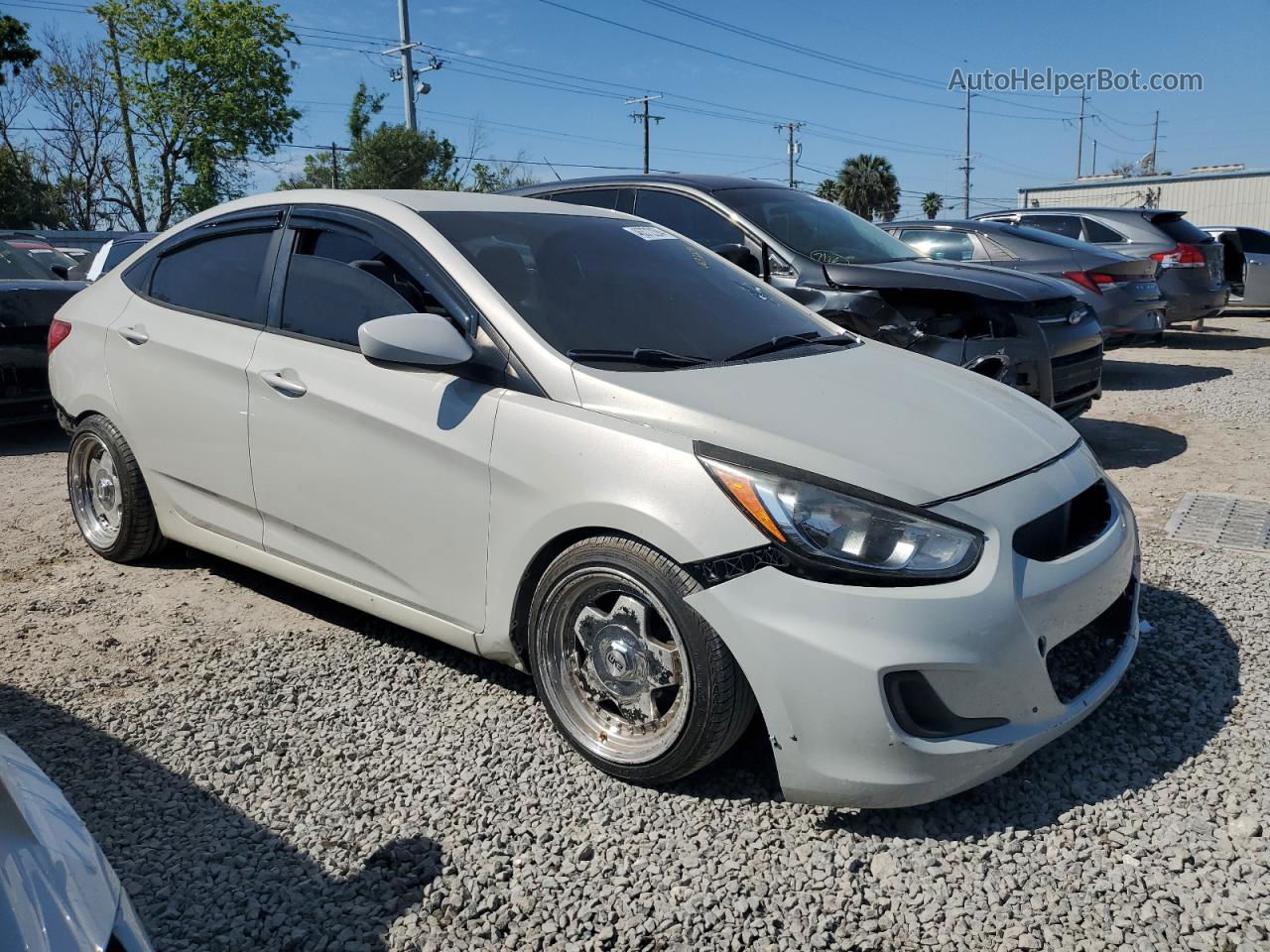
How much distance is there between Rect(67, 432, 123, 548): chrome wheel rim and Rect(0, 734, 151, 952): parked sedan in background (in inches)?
119

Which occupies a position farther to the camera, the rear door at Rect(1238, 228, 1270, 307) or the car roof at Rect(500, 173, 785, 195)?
the rear door at Rect(1238, 228, 1270, 307)

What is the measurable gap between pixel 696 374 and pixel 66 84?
1761 inches

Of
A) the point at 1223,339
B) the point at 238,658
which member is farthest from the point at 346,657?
the point at 1223,339

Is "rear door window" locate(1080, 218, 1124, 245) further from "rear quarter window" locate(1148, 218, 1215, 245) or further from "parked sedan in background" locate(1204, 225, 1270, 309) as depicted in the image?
"parked sedan in background" locate(1204, 225, 1270, 309)

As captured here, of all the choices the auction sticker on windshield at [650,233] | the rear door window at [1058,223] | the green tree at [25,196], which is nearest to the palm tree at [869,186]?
the green tree at [25,196]

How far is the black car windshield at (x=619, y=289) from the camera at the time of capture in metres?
3.20

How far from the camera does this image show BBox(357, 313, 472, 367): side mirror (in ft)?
9.82

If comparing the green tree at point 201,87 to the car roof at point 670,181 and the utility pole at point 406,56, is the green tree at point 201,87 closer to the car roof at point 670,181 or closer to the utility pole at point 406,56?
the utility pole at point 406,56

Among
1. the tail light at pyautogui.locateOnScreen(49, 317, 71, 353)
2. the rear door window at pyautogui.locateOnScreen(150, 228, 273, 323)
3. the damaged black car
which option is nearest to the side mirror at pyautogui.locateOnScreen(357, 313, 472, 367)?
the rear door window at pyautogui.locateOnScreen(150, 228, 273, 323)

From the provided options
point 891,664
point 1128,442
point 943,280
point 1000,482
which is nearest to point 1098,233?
point 1128,442

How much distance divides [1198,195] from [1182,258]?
30.7 metres

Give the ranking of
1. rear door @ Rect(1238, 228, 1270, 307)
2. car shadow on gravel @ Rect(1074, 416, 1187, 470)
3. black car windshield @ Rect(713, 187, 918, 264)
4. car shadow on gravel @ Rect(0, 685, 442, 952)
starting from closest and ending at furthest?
car shadow on gravel @ Rect(0, 685, 442, 952), car shadow on gravel @ Rect(1074, 416, 1187, 470), black car windshield @ Rect(713, 187, 918, 264), rear door @ Rect(1238, 228, 1270, 307)

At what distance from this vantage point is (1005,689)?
8.23 feet

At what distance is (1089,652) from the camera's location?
2.90 meters
